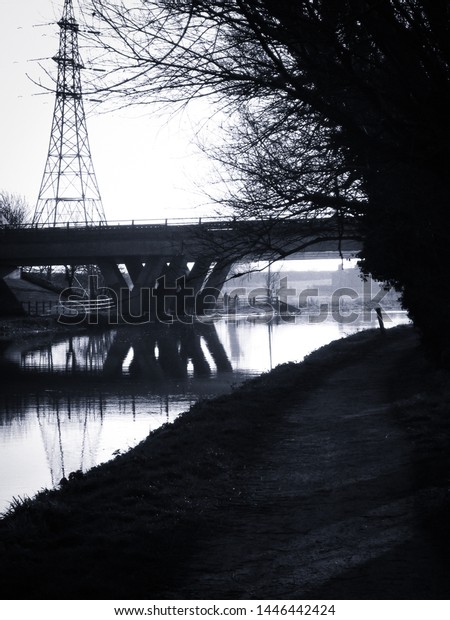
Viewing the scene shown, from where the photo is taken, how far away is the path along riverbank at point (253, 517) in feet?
21.9

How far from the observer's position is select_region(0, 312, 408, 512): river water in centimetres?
1515

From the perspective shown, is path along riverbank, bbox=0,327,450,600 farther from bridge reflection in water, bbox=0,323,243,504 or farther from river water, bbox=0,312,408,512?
river water, bbox=0,312,408,512

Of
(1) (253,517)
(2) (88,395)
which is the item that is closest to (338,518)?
(1) (253,517)

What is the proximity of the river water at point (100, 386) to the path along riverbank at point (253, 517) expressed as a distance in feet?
5.98

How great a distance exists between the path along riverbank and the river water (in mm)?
1821

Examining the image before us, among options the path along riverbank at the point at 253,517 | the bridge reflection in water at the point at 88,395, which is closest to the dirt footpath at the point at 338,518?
the path along riverbank at the point at 253,517

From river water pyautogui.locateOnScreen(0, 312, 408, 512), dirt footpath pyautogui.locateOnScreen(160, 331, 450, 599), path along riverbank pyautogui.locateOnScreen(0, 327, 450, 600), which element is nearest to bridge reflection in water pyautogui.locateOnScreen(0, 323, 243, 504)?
river water pyautogui.locateOnScreen(0, 312, 408, 512)

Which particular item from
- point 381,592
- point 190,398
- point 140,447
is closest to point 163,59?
point 381,592

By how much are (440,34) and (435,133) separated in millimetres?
893

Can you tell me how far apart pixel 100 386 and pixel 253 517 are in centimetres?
1756

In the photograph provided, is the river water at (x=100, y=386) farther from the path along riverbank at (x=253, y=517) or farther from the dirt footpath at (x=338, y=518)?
the dirt footpath at (x=338, y=518)

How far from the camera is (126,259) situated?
6819 cm

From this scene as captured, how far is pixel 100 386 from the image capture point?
85.7 ft

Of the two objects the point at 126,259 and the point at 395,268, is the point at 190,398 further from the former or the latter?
the point at 126,259
